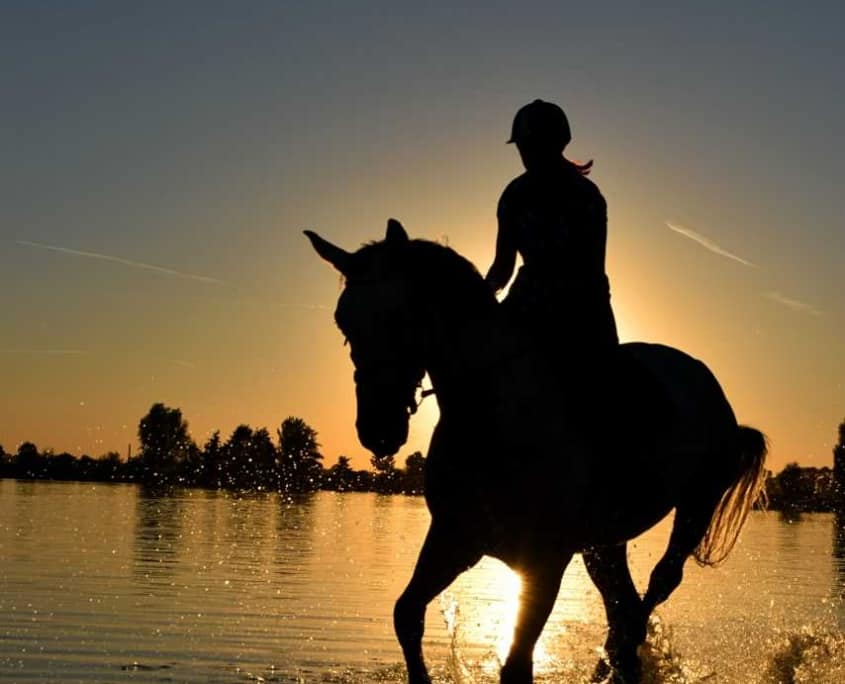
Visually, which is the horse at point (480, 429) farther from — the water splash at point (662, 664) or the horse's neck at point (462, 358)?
the water splash at point (662, 664)

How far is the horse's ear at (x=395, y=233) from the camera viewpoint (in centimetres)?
723

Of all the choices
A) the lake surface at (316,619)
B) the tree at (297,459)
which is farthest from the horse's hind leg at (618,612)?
the tree at (297,459)

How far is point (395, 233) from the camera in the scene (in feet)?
23.8

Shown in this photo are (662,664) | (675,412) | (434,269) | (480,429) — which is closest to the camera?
(434,269)

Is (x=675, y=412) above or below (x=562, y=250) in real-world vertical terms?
below

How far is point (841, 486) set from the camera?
9750 cm

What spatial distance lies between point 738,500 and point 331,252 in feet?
18.2

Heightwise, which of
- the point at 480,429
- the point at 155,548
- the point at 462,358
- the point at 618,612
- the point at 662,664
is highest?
the point at 462,358

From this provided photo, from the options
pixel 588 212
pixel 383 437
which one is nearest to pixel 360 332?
pixel 383 437

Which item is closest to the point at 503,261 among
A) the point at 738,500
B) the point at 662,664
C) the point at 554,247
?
the point at 554,247

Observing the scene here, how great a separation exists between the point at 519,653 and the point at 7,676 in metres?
6.04

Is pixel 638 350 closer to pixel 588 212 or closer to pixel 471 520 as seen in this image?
pixel 588 212

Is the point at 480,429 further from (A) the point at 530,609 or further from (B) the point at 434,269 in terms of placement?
(A) the point at 530,609

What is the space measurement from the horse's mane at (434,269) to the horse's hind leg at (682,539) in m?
3.69
